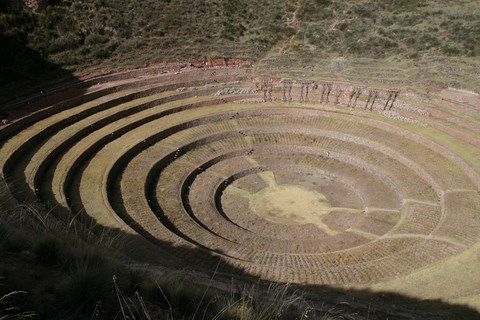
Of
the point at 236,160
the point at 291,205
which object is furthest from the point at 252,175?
the point at 291,205

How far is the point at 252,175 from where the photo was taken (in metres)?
24.5

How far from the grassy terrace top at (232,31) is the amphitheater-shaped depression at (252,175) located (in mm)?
3609

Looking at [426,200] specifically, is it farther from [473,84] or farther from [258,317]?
[258,317]

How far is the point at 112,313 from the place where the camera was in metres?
6.16

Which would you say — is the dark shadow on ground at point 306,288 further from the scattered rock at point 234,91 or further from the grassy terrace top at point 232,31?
the grassy terrace top at point 232,31

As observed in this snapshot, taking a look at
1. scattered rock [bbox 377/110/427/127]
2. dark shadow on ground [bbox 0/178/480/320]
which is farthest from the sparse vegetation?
scattered rock [bbox 377/110/427/127]

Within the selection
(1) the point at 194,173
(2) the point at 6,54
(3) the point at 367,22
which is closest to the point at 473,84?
(3) the point at 367,22

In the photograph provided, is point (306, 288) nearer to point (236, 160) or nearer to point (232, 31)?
point (236, 160)

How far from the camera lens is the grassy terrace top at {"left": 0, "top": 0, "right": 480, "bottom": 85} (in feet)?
95.9

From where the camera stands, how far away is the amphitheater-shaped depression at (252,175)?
661 inches

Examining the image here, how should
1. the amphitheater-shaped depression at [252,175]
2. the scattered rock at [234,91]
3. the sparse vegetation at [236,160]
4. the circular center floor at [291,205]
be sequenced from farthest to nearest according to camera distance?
1. the scattered rock at [234,91]
2. the circular center floor at [291,205]
3. the amphitheater-shaped depression at [252,175]
4. the sparse vegetation at [236,160]

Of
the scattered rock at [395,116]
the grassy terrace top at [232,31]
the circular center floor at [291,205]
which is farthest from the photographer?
the grassy terrace top at [232,31]

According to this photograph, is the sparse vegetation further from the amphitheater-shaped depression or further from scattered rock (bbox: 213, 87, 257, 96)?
scattered rock (bbox: 213, 87, 257, 96)

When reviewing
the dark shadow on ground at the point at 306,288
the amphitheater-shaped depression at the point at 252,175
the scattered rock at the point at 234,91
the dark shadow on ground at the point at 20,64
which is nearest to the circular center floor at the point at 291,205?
the amphitheater-shaped depression at the point at 252,175
